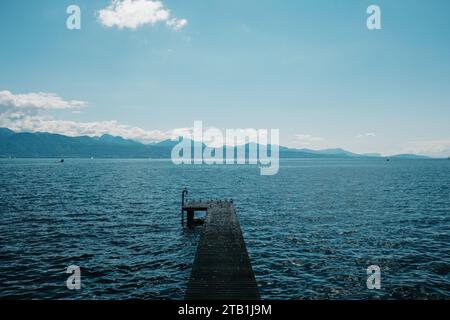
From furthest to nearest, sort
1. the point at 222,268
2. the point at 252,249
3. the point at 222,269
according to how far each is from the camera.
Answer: the point at 252,249, the point at 222,268, the point at 222,269

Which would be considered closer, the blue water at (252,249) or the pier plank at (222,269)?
the pier plank at (222,269)

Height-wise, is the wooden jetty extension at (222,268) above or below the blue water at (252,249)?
above

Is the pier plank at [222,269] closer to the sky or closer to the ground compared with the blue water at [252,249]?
closer to the sky

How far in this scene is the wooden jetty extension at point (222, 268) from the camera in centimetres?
1875

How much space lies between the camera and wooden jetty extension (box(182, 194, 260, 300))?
18.8 metres

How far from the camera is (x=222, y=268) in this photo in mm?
22562

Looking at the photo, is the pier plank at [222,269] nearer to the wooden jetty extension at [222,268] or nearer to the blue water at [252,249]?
the wooden jetty extension at [222,268]

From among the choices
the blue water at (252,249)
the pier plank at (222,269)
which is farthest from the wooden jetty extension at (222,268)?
the blue water at (252,249)

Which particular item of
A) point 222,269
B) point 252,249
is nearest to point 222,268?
point 222,269

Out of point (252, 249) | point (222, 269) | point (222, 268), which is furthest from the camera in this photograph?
point (252, 249)

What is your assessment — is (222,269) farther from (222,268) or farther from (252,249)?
(252,249)
